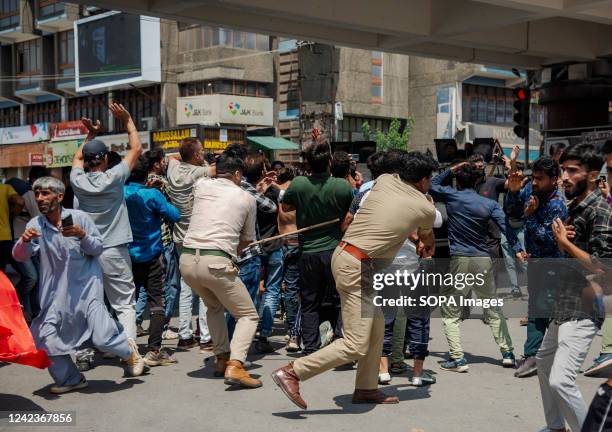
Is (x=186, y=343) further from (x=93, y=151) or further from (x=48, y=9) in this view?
(x=48, y=9)

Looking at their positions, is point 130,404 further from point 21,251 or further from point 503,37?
point 503,37

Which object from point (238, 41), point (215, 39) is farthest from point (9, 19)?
point (238, 41)

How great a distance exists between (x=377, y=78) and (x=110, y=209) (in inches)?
1287

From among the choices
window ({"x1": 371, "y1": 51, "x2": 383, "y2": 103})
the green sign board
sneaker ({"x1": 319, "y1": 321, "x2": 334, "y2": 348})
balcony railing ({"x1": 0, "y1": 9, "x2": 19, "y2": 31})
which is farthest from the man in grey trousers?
balcony railing ({"x1": 0, "y1": 9, "x2": 19, "y2": 31})

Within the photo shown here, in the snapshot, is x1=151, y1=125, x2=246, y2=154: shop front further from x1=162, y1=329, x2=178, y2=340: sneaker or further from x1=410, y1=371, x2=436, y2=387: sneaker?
x1=410, y1=371, x2=436, y2=387: sneaker

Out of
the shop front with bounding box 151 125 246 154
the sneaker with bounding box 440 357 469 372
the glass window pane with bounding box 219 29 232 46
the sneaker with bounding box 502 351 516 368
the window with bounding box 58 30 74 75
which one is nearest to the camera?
the sneaker with bounding box 440 357 469 372

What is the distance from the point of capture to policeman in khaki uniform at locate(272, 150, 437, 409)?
526 centimetres

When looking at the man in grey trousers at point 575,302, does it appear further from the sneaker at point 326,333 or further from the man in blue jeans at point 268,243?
the man in blue jeans at point 268,243

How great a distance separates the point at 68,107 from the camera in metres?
44.6

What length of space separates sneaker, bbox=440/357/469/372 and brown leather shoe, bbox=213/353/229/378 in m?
1.97

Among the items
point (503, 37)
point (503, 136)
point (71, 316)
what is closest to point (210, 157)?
point (71, 316)

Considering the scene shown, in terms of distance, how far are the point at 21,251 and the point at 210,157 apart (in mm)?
3694

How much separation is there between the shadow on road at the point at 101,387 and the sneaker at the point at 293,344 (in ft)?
5.72

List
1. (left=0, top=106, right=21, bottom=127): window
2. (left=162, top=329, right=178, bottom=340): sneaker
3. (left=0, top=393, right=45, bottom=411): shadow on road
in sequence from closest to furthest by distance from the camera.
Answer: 1. (left=0, top=393, right=45, bottom=411): shadow on road
2. (left=162, top=329, right=178, bottom=340): sneaker
3. (left=0, top=106, right=21, bottom=127): window
